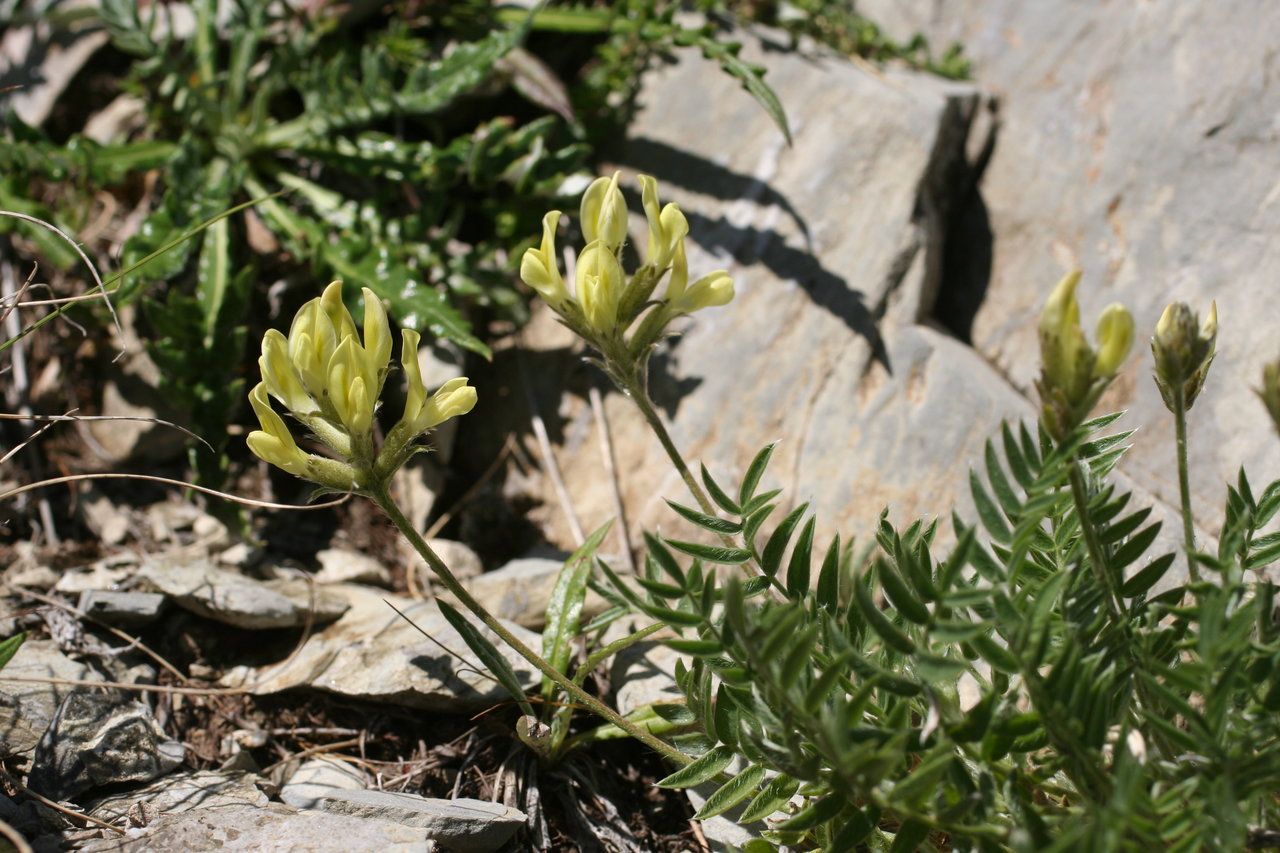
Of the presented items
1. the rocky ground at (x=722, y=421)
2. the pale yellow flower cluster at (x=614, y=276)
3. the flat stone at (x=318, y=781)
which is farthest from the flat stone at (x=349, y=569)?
the pale yellow flower cluster at (x=614, y=276)

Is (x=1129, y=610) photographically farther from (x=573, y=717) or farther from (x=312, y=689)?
(x=312, y=689)

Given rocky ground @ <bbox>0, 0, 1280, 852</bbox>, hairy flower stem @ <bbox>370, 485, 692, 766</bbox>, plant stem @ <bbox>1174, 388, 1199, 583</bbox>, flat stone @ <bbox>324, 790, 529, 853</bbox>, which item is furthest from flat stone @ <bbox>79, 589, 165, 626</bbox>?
plant stem @ <bbox>1174, 388, 1199, 583</bbox>

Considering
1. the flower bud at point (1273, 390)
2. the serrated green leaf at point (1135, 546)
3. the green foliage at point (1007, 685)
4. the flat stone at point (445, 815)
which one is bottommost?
the flat stone at point (445, 815)

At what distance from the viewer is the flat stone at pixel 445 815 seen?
2.14 meters

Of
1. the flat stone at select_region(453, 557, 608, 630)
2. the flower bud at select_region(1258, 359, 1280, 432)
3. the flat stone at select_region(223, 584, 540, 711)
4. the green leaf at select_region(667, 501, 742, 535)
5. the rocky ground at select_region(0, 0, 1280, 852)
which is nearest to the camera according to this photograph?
the flower bud at select_region(1258, 359, 1280, 432)

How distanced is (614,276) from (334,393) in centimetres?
60

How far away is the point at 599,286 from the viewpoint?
2068 millimetres

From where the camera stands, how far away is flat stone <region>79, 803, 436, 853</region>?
78.6 inches

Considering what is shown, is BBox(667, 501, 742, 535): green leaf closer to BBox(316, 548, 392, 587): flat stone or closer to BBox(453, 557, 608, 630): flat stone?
BBox(453, 557, 608, 630): flat stone

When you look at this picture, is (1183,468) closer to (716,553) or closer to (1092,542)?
(1092,542)

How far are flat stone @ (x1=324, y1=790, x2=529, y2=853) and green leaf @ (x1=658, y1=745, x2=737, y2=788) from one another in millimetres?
428

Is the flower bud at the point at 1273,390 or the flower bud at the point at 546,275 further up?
the flower bud at the point at 1273,390

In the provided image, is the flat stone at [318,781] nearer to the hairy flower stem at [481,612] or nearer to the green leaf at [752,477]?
the hairy flower stem at [481,612]

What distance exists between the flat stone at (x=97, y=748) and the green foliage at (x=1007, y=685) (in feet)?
4.16
